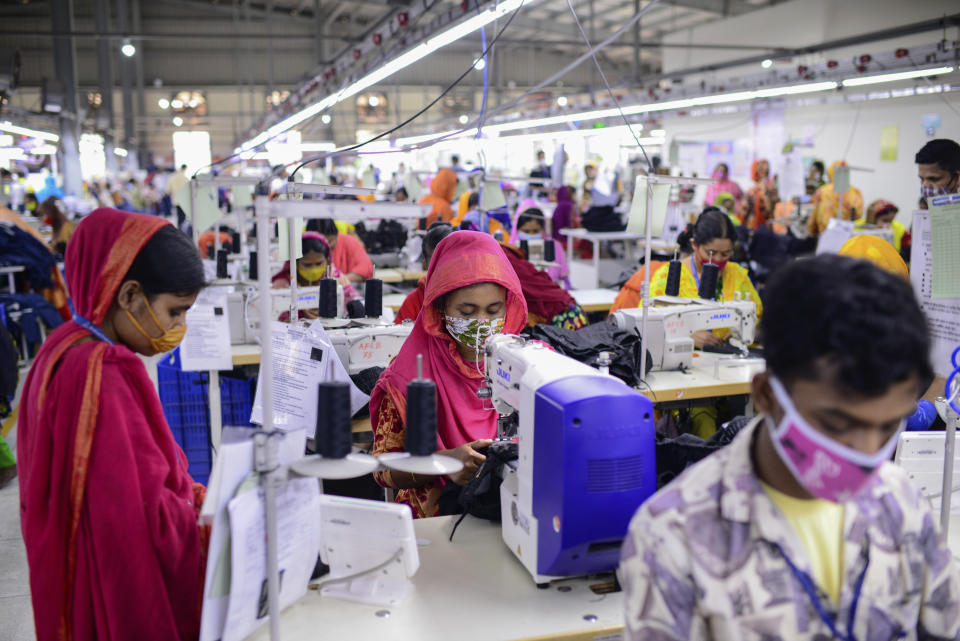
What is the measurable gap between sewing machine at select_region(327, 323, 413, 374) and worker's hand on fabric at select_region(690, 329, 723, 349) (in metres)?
1.67

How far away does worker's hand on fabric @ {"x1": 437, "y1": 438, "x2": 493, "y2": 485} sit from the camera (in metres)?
2.02

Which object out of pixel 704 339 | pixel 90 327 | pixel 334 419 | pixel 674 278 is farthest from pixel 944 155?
pixel 90 327

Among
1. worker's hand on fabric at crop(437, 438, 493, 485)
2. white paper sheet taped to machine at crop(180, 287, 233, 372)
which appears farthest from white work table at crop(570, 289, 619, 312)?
worker's hand on fabric at crop(437, 438, 493, 485)

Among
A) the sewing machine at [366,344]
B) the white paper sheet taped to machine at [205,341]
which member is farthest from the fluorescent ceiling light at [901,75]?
the white paper sheet taped to machine at [205,341]

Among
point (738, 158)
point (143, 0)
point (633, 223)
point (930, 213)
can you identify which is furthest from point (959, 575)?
point (143, 0)

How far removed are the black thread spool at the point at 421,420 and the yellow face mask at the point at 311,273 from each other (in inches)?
140

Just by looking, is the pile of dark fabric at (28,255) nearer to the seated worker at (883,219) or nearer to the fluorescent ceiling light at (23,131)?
the fluorescent ceiling light at (23,131)

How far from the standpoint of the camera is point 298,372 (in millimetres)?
2467

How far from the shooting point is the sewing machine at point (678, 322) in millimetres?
3713

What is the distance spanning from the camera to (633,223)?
351cm

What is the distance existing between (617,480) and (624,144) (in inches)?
545

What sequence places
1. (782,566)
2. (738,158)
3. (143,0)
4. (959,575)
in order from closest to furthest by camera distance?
1. (782,566)
2. (959,575)
3. (738,158)
4. (143,0)

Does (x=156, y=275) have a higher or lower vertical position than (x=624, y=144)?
lower

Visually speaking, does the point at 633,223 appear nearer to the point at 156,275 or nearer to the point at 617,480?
the point at 617,480
